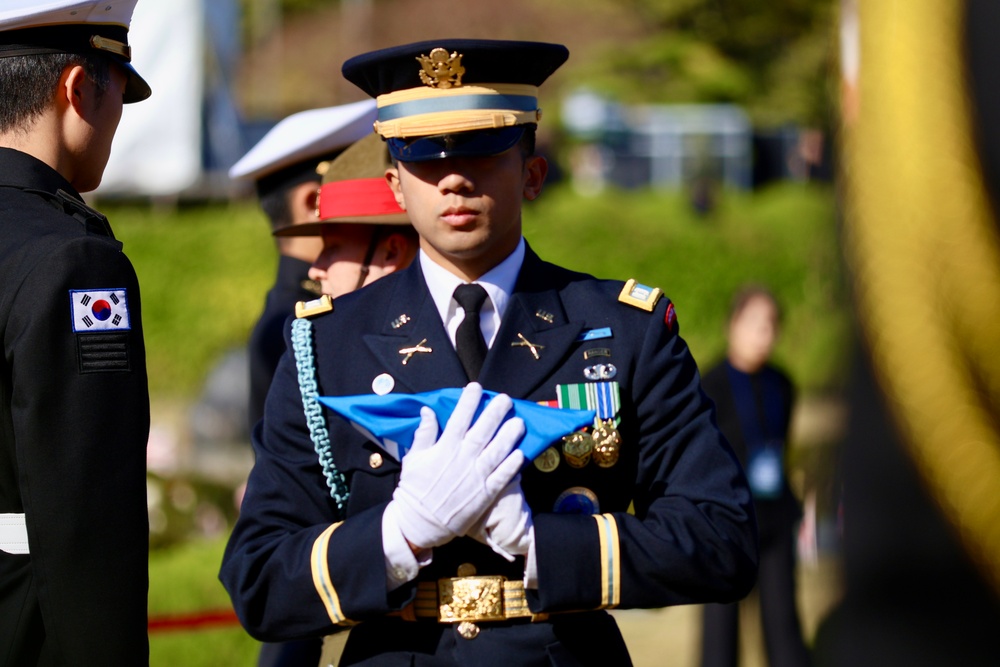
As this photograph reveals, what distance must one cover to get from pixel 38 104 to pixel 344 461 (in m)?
0.90

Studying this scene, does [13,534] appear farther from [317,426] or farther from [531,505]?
[531,505]

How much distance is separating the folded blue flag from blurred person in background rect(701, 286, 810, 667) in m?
3.68

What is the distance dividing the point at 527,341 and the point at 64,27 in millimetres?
1071

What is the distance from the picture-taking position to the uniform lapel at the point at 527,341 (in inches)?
104

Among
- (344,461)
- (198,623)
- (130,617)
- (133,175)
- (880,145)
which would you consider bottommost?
(198,623)

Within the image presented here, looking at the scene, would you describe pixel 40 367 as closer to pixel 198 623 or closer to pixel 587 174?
pixel 198 623

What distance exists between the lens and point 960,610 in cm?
182

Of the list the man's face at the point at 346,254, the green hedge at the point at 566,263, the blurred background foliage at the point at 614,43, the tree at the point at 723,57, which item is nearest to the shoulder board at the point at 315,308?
the man's face at the point at 346,254

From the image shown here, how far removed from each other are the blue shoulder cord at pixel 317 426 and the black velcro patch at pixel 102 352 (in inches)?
12.6

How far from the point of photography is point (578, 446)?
8.38ft

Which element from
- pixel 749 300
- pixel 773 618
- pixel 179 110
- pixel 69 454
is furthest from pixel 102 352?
pixel 179 110

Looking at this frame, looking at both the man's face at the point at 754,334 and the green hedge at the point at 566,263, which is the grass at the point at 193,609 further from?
the green hedge at the point at 566,263

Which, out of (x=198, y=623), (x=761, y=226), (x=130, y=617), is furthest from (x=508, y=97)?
(x=761, y=226)

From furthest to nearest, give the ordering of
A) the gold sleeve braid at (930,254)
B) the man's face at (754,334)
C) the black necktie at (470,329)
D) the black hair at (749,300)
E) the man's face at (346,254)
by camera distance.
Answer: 1. the black hair at (749,300)
2. the man's face at (754,334)
3. the man's face at (346,254)
4. the black necktie at (470,329)
5. the gold sleeve braid at (930,254)
